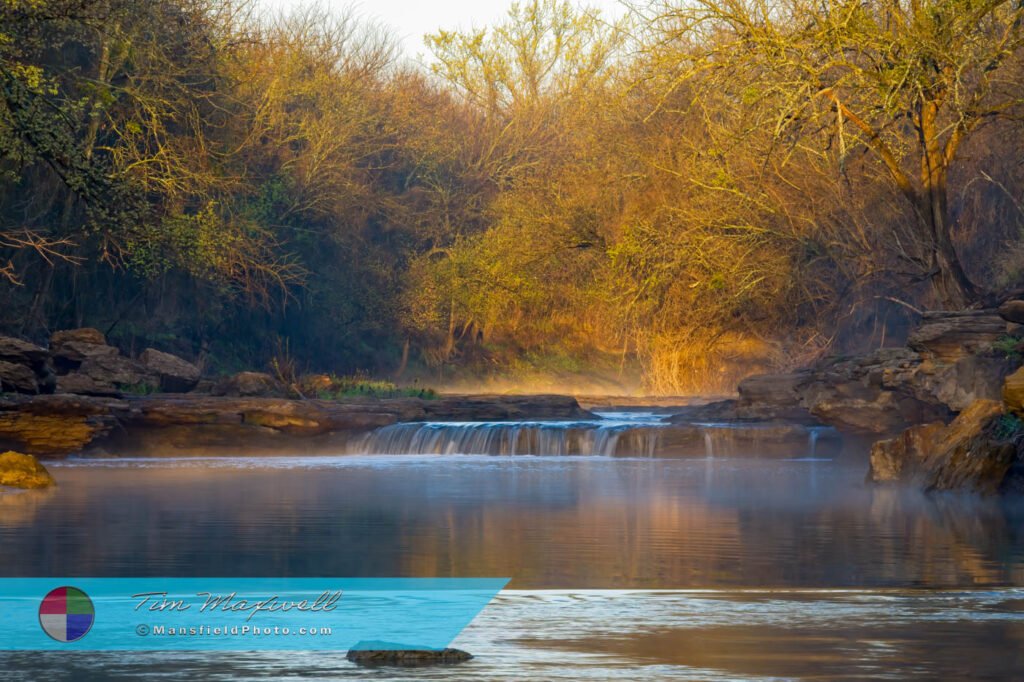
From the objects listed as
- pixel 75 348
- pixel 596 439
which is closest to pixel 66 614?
pixel 596 439

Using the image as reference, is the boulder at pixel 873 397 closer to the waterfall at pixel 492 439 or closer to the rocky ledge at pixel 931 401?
the rocky ledge at pixel 931 401

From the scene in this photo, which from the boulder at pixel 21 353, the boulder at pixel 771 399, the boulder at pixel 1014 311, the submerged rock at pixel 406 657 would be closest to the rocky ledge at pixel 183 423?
the boulder at pixel 21 353

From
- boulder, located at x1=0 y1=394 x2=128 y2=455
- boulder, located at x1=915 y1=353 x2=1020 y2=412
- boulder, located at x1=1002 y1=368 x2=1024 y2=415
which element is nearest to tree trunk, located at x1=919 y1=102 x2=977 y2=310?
boulder, located at x1=915 y1=353 x2=1020 y2=412

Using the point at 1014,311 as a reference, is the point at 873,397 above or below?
below

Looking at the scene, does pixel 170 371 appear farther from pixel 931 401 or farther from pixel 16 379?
pixel 931 401

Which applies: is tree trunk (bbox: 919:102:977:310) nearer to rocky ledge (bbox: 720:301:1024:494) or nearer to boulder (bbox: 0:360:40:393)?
rocky ledge (bbox: 720:301:1024:494)

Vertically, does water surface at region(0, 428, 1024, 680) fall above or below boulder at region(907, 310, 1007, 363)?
below

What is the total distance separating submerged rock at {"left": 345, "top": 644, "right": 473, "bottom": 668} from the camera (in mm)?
8102

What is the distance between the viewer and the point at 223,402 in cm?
3122

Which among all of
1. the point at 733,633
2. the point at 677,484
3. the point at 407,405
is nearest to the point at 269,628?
the point at 733,633

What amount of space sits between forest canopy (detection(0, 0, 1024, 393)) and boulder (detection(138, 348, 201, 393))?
2.41m

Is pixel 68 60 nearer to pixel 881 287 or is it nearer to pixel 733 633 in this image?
pixel 881 287

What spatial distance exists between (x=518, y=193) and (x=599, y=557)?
123ft

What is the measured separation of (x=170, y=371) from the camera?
113 ft
